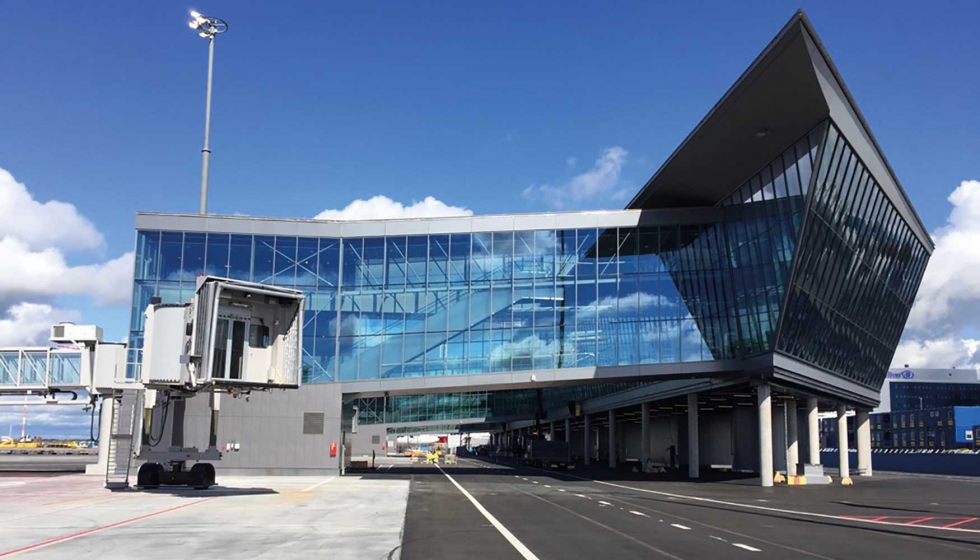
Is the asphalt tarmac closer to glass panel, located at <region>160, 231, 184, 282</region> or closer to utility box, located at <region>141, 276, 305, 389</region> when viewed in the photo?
utility box, located at <region>141, 276, 305, 389</region>

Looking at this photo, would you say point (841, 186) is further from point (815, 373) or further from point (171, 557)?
point (171, 557)

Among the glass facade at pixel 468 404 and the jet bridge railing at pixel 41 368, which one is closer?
the jet bridge railing at pixel 41 368

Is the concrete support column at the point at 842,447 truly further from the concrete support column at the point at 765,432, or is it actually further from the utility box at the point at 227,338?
the utility box at the point at 227,338

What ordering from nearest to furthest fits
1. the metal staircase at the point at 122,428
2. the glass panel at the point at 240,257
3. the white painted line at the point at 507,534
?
the white painted line at the point at 507,534 < the metal staircase at the point at 122,428 < the glass panel at the point at 240,257

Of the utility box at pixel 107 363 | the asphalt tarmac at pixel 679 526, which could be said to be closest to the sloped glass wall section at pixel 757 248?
the asphalt tarmac at pixel 679 526

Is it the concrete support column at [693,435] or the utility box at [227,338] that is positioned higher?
the utility box at [227,338]

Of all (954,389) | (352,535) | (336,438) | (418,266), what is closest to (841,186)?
(418,266)

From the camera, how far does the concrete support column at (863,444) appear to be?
69688mm

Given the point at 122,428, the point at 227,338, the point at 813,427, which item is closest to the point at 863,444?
the point at 813,427

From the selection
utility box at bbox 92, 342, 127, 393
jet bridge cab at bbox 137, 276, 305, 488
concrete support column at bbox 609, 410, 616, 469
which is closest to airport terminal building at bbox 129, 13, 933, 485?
utility box at bbox 92, 342, 127, 393

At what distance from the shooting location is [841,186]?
4188cm

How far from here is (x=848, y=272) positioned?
4850cm

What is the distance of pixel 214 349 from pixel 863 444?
60400mm

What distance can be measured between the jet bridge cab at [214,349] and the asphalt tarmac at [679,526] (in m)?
6.99
